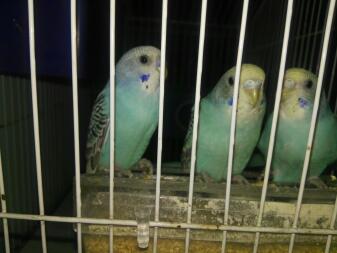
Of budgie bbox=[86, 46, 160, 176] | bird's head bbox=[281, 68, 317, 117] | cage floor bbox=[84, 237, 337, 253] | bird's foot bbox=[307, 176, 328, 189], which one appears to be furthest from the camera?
budgie bbox=[86, 46, 160, 176]

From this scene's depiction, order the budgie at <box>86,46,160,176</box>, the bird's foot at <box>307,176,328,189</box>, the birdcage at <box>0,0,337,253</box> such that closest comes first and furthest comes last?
the birdcage at <box>0,0,337,253</box>, the bird's foot at <box>307,176,328,189</box>, the budgie at <box>86,46,160,176</box>

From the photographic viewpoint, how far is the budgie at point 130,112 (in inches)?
54.1

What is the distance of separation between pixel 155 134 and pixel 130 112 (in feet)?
2.53

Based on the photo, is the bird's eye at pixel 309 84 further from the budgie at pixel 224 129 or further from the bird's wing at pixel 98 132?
the bird's wing at pixel 98 132

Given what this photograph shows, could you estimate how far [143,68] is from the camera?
1380 mm

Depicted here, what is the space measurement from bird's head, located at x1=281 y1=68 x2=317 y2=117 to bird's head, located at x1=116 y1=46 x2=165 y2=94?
558 mm

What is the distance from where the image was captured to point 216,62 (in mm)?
3092

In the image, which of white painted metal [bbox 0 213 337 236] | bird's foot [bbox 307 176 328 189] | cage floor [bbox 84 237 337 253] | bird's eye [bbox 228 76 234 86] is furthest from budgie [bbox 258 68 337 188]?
white painted metal [bbox 0 213 337 236]

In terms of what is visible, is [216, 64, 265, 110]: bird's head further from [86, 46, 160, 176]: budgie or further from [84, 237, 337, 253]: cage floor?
[84, 237, 337, 253]: cage floor

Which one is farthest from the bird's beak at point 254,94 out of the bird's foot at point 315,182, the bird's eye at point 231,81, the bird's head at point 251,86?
the bird's foot at point 315,182

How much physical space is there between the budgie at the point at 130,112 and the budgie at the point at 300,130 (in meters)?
0.57

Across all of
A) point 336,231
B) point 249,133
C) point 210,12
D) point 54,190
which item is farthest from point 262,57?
point 54,190

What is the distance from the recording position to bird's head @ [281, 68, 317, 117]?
4.16 ft

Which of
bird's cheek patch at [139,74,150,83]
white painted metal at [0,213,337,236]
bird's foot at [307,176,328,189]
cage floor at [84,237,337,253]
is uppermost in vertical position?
bird's cheek patch at [139,74,150,83]
